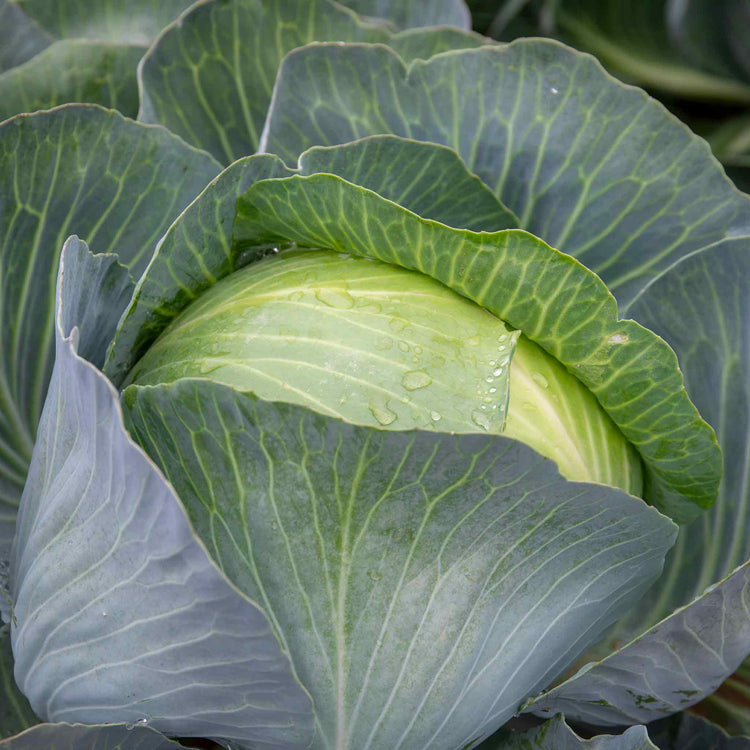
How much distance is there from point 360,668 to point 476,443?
29 centimetres

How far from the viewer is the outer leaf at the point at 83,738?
2.87 ft

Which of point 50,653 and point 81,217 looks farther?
point 81,217

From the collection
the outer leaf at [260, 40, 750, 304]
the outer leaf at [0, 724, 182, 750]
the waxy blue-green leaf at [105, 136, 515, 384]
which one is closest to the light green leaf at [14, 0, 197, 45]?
the outer leaf at [260, 40, 750, 304]

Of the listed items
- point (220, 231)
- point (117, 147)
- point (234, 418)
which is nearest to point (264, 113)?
point (117, 147)

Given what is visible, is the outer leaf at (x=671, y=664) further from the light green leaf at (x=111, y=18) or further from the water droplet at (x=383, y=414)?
the light green leaf at (x=111, y=18)

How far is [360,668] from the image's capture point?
879 mm

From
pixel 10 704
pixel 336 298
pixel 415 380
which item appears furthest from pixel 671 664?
pixel 10 704

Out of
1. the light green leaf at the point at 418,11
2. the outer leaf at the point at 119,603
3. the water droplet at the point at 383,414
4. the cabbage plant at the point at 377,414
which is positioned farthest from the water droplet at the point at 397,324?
the light green leaf at the point at 418,11

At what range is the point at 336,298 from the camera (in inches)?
40.1

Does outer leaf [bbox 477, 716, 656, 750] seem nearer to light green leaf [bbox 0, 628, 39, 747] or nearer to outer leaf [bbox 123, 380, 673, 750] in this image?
outer leaf [bbox 123, 380, 673, 750]

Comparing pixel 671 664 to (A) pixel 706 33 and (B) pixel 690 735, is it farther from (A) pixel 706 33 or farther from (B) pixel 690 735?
(A) pixel 706 33

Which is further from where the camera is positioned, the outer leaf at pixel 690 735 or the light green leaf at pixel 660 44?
the light green leaf at pixel 660 44

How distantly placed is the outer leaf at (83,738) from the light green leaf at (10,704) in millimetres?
281

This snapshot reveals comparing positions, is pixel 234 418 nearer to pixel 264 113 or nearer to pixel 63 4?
pixel 264 113
